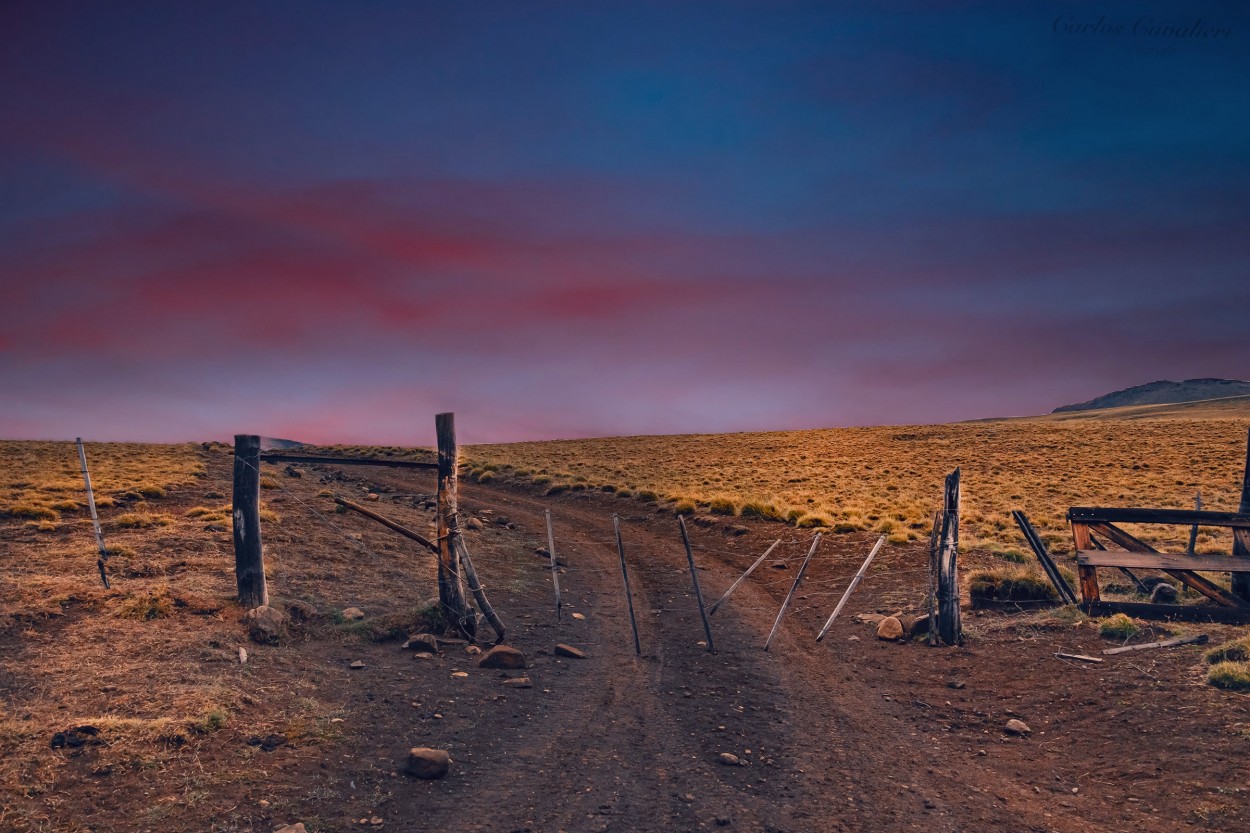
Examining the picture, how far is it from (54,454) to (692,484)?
4867 centimetres

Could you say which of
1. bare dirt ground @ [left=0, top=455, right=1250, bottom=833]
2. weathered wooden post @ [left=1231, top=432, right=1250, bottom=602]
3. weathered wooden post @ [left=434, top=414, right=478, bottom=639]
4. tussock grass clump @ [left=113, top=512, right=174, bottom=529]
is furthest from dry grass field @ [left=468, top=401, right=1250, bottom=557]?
tussock grass clump @ [left=113, top=512, right=174, bottom=529]

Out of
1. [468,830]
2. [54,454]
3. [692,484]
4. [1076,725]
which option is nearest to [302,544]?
[468,830]

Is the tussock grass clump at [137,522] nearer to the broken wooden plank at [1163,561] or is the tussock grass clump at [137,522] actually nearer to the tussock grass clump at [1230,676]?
the broken wooden plank at [1163,561]

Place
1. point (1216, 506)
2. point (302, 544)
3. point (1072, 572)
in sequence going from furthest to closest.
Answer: point (1216, 506)
point (302, 544)
point (1072, 572)

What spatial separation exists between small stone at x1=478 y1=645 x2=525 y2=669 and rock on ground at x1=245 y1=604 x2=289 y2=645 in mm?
3222

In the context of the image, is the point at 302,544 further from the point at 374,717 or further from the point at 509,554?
the point at 374,717

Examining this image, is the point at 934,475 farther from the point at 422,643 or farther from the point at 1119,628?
the point at 422,643

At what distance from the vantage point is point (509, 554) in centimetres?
1984

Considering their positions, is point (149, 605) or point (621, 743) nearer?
point (621, 743)

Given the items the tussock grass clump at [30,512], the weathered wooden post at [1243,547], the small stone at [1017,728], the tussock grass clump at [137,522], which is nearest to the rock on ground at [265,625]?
the small stone at [1017,728]

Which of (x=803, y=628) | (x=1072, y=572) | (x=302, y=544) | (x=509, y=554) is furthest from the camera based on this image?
(x=509, y=554)

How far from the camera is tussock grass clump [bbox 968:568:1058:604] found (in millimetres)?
13609

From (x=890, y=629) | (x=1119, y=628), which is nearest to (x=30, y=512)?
(x=890, y=629)

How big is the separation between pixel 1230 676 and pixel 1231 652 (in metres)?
1.29
